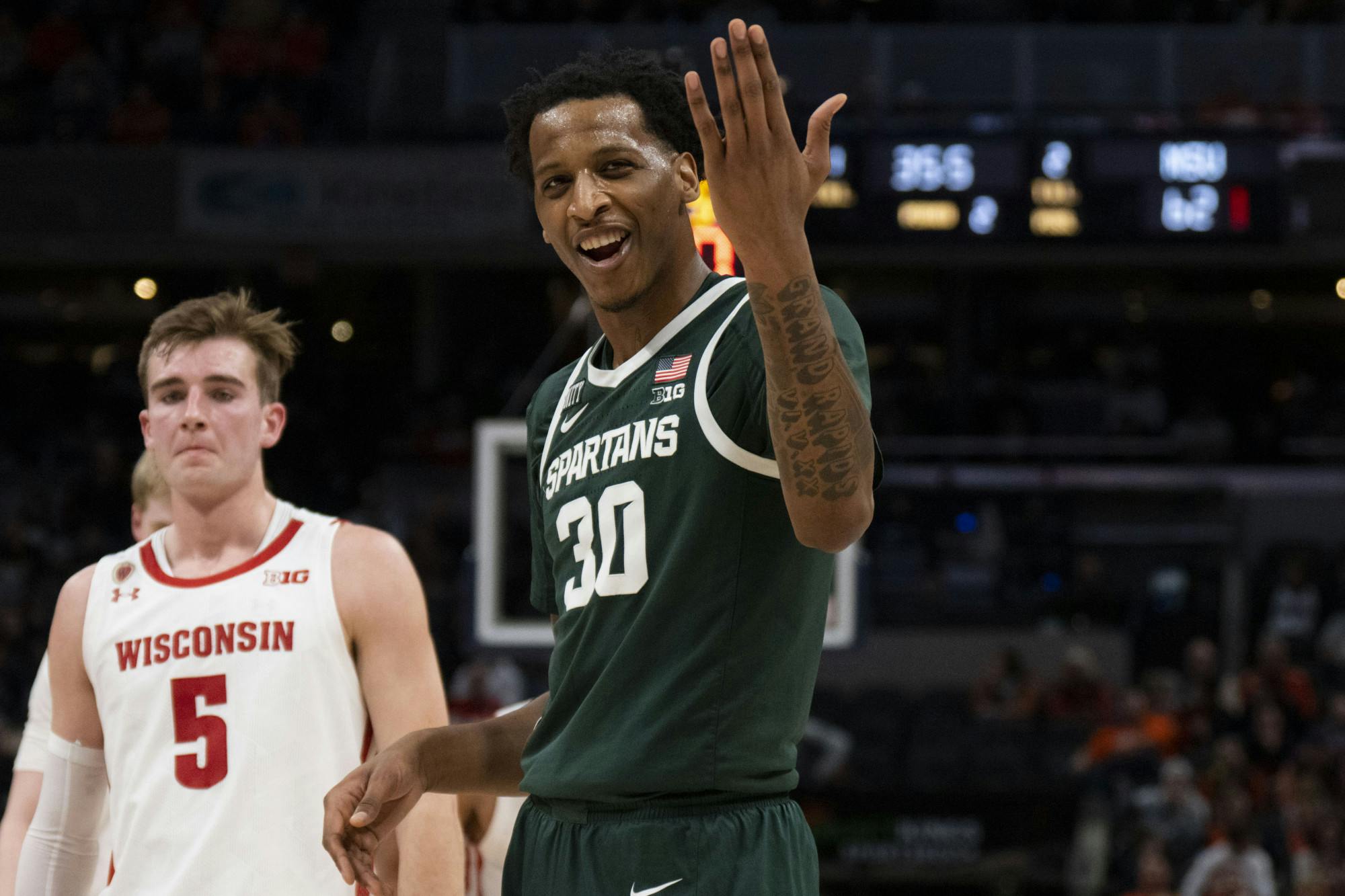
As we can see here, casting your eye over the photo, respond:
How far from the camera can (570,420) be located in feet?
8.34

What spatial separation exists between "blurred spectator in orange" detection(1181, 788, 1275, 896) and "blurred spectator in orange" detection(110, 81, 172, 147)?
1098 centimetres

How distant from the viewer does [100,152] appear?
51.5 feet

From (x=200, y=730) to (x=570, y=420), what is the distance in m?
1.21

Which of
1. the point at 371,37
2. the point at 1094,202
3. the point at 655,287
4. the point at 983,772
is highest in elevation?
the point at 371,37

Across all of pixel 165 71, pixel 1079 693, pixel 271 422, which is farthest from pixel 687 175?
pixel 165 71

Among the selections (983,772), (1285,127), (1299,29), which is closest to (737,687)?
(983,772)

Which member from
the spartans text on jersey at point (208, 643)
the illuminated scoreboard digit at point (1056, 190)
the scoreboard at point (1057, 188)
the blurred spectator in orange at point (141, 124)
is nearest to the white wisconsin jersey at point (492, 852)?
the spartans text on jersey at point (208, 643)

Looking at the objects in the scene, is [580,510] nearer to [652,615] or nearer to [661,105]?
[652,615]

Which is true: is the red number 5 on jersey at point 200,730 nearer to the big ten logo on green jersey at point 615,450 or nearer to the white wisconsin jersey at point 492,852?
the white wisconsin jersey at point 492,852

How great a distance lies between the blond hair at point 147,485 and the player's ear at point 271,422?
30.1 inches

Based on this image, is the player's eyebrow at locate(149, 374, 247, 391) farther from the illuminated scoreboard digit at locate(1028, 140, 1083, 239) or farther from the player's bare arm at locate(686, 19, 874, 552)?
the illuminated scoreboard digit at locate(1028, 140, 1083, 239)

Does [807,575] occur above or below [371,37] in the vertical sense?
below

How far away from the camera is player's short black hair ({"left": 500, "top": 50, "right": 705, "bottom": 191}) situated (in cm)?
241

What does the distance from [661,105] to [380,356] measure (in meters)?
17.4
